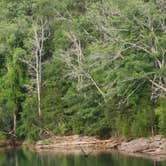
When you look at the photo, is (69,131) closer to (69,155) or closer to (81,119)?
(81,119)

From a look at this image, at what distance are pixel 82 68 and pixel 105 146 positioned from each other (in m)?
8.06

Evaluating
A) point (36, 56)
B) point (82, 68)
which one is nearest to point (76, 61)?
point (82, 68)

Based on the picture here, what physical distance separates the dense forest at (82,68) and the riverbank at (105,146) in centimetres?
89

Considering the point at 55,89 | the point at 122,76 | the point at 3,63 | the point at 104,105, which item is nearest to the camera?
the point at 122,76

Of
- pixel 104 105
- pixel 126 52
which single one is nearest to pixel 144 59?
pixel 126 52

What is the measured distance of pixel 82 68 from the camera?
162 feet

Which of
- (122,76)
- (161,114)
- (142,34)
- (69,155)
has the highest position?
(142,34)

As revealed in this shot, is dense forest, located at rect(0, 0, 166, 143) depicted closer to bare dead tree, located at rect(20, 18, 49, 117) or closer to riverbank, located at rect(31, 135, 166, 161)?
bare dead tree, located at rect(20, 18, 49, 117)

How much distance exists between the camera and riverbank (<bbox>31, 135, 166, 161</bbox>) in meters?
38.0

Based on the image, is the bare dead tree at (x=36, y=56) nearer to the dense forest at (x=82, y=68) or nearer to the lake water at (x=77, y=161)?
the dense forest at (x=82, y=68)

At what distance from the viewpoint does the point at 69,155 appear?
39.6 m

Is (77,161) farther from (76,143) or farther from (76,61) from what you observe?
(76,61)

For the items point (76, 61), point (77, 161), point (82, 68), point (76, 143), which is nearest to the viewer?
point (77, 161)

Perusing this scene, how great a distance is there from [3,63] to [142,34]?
21161 millimetres
